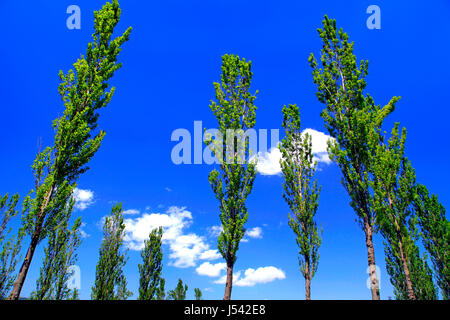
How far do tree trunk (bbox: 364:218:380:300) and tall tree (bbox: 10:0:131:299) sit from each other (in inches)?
570

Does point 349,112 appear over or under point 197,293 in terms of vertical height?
over

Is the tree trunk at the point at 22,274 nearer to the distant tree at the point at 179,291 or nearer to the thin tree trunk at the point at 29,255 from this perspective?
the thin tree trunk at the point at 29,255

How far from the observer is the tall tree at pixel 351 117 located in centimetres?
1351

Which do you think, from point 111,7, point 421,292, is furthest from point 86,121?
point 421,292

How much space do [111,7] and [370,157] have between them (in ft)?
58.0

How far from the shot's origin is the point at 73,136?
1093 centimetres

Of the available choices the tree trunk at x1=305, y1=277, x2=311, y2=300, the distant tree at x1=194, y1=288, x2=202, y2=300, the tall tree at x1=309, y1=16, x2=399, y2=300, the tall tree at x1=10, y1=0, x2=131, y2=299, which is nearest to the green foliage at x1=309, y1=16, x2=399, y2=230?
the tall tree at x1=309, y1=16, x2=399, y2=300

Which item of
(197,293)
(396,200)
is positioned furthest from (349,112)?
(197,293)

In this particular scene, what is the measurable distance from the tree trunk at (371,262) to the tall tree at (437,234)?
7.92 m

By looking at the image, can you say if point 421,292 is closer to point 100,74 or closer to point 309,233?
point 309,233

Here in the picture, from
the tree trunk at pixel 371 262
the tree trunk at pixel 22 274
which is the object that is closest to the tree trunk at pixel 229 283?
the tree trunk at pixel 371 262

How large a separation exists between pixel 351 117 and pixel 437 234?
13590mm

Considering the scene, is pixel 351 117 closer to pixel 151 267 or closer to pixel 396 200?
pixel 396 200
